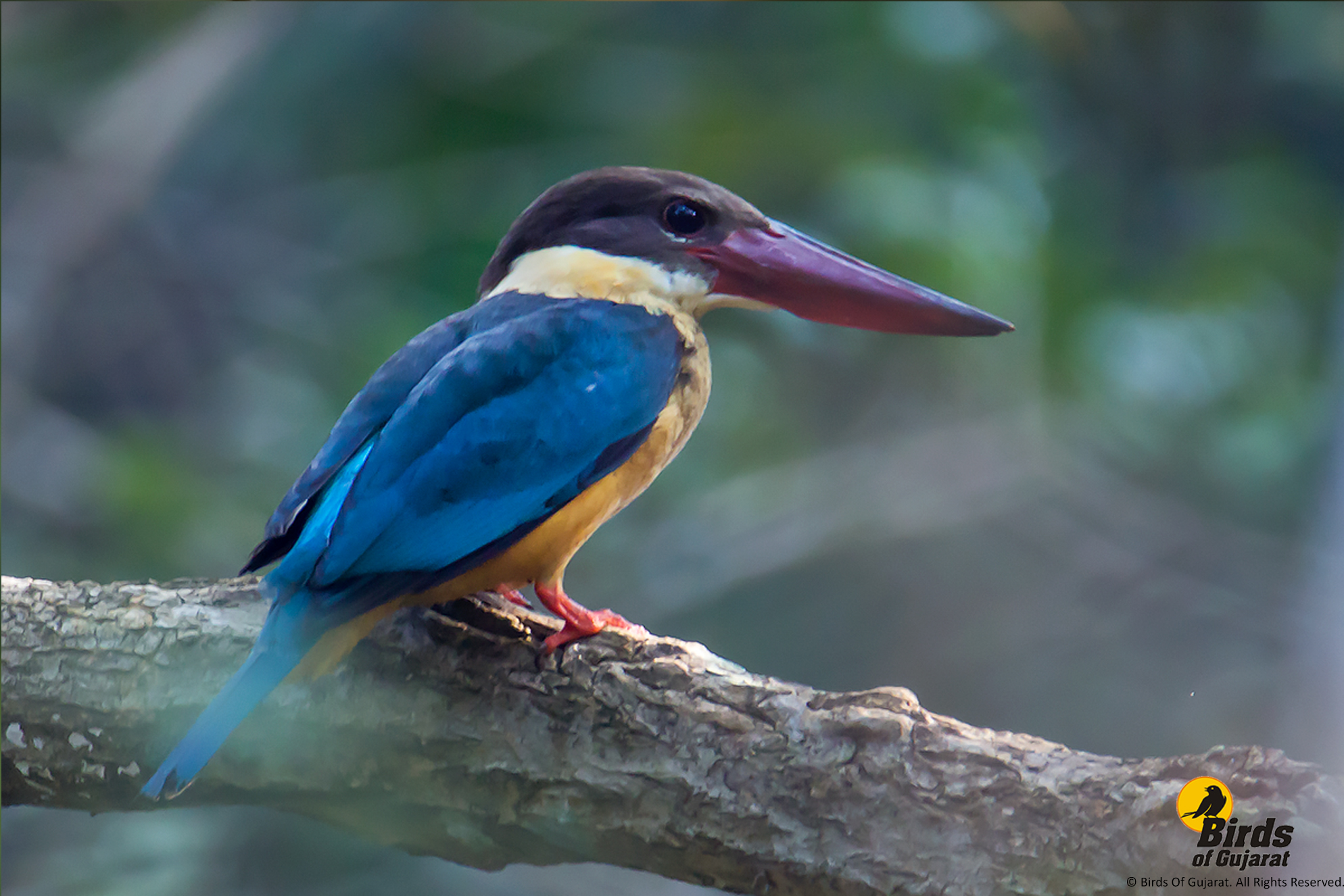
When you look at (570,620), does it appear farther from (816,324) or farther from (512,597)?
(816,324)

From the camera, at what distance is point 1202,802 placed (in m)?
1.45

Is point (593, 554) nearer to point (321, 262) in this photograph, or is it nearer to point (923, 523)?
point (923, 523)

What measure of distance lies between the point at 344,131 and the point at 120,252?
96 cm

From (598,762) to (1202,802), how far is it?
77 centimetres

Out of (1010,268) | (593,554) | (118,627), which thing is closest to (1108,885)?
(118,627)

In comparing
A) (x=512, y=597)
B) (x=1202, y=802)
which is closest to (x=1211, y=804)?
(x=1202, y=802)

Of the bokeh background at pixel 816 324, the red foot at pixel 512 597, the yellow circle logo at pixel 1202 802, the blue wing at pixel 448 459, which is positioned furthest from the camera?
the bokeh background at pixel 816 324

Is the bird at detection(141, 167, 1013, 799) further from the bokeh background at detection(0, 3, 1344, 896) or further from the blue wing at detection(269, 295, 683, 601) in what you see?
the bokeh background at detection(0, 3, 1344, 896)

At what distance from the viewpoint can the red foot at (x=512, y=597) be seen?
2.10 meters

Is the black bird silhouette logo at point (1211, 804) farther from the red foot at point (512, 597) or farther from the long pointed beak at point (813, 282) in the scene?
the red foot at point (512, 597)

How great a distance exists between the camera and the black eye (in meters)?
2.13

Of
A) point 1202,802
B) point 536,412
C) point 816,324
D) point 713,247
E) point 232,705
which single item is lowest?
point 232,705

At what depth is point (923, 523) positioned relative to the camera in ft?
13.6

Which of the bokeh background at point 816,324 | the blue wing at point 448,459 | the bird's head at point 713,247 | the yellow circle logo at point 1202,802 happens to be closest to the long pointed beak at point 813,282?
the bird's head at point 713,247
